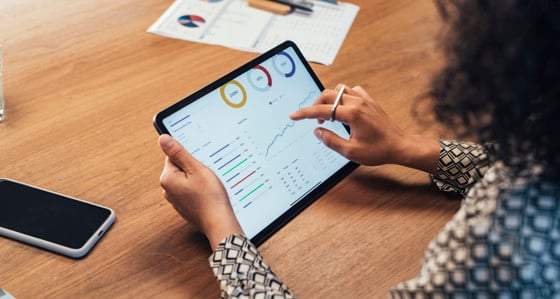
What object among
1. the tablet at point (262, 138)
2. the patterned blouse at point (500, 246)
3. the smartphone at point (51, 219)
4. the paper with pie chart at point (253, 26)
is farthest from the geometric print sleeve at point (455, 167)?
the smartphone at point (51, 219)

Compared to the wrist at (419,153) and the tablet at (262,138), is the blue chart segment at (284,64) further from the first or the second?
the wrist at (419,153)

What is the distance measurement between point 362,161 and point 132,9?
733 mm

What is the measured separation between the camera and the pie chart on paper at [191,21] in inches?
50.5

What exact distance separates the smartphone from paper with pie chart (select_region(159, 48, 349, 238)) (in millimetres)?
186

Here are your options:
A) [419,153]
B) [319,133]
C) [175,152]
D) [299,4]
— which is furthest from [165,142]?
[299,4]

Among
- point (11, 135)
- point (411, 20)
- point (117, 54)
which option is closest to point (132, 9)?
point (117, 54)

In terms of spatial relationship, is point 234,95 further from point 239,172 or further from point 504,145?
point 504,145

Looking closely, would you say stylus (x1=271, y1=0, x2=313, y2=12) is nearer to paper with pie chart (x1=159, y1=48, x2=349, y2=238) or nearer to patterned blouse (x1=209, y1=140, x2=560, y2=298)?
paper with pie chart (x1=159, y1=48, x2=349, y2=238)

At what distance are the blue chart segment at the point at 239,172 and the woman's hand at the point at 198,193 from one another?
0.04 m

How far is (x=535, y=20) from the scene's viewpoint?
0.51 meters

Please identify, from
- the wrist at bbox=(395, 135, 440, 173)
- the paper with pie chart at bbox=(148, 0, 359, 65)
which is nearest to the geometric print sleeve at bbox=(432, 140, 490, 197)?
the wrist at bbox=(395, 135, 440, 173)

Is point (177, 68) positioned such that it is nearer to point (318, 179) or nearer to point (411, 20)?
point (318, 179)

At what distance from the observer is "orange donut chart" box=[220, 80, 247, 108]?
867mm

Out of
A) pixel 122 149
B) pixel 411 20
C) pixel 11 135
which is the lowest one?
pixel 411 20
